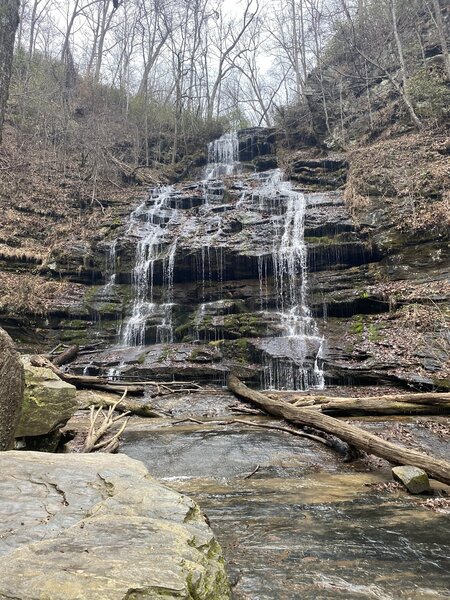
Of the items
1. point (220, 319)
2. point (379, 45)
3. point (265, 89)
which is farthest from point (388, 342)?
point (265, 89)

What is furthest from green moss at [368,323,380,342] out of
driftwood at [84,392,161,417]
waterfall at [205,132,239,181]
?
waterfall at [205,132,239,181]

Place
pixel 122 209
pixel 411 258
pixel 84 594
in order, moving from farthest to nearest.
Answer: pixel 122 209, pixel 411 258, pixel 84 594

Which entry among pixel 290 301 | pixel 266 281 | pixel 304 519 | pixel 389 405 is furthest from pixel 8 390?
pixel 266 281

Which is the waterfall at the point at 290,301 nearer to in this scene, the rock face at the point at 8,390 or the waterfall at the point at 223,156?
the waterfall at the point at 223,156

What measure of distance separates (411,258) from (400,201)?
3.06 meters

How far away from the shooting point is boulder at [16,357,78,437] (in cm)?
557

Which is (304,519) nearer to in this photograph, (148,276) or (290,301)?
(290,301)

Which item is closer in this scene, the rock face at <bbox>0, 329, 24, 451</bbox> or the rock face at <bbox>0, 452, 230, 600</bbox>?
the rock face at <bbox>0, 452, 230, 600</bbox>

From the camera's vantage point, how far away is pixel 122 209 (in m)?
21.6

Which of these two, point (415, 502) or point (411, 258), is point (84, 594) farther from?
point (411, 258)

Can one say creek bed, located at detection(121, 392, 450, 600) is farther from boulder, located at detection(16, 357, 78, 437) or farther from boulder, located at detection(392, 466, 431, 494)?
boulder, located at detection(16, 357, 78, 437)

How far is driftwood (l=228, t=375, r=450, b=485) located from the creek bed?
301mm

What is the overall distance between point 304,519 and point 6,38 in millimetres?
6669

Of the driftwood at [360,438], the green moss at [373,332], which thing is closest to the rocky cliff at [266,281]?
the green moss at [373,332]
